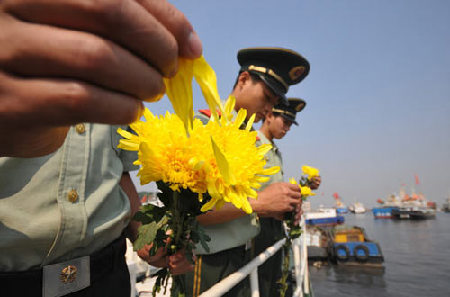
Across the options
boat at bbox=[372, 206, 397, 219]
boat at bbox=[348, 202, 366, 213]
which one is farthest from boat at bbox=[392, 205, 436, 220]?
boat at bbox=[348, 202, 366, 213]

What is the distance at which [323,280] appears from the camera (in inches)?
758

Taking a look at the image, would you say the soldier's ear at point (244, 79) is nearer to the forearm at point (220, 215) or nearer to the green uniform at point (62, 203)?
the forearm at point (220, 215)

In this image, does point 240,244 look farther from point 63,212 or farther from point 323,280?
point 323,280

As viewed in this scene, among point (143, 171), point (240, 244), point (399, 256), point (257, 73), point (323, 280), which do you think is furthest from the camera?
point (399, 256)

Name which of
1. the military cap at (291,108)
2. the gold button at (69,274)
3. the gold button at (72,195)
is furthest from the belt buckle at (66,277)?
the military cap at (291,108)

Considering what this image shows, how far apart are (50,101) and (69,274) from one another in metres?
0.99

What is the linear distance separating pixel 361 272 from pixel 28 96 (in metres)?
24.8

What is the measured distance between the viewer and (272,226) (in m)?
3.31

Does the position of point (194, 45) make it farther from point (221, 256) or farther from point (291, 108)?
point (291, 108)

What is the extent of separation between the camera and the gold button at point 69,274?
0.99m

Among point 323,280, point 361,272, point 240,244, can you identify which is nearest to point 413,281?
point 361,272

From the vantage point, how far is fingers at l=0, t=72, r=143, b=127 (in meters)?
0.31

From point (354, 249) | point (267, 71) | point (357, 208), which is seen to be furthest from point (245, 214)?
point (357, 208)

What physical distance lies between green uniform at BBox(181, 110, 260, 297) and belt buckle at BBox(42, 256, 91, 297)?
2.80 ft
